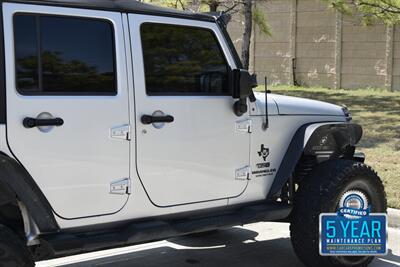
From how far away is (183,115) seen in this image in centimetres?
411

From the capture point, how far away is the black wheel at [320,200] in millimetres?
4547

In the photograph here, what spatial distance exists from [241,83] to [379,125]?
8.36 metres

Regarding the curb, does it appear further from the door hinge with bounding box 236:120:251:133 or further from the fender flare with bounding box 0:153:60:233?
the fender flare with bounding box 0:153:60:233

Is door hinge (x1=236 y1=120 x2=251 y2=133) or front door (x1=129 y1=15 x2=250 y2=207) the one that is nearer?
front door (x1=129 y1=15 x2=250 y2=207)

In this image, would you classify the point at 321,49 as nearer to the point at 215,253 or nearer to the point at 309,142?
the point at 215,253

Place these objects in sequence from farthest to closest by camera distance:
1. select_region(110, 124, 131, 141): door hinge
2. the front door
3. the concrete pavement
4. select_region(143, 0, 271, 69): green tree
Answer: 1. select_region(143, 0, 271, 69): green tree
2. the concrete pavement
3. the front door
4. select_region(110, 124, 131, 141): door hinge

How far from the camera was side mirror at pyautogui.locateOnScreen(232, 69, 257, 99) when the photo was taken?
14.1 feet

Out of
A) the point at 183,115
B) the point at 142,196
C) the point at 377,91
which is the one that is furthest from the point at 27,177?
the point at 377,91

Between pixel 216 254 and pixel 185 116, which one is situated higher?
pixel 185 116

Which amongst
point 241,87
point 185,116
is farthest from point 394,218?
point 185,116

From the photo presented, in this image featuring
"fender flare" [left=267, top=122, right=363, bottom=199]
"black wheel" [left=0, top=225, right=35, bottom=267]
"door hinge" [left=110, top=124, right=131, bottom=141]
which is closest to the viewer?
"black wheel" [left=0, top=225, right=35, bottom=267]

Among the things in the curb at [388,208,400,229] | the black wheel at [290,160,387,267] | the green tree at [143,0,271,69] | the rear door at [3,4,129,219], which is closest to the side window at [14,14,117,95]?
the rear door at [3,4,129,219]

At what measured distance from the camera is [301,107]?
193 inches

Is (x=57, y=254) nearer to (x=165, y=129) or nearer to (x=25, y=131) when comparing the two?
(x=25, y=131)
